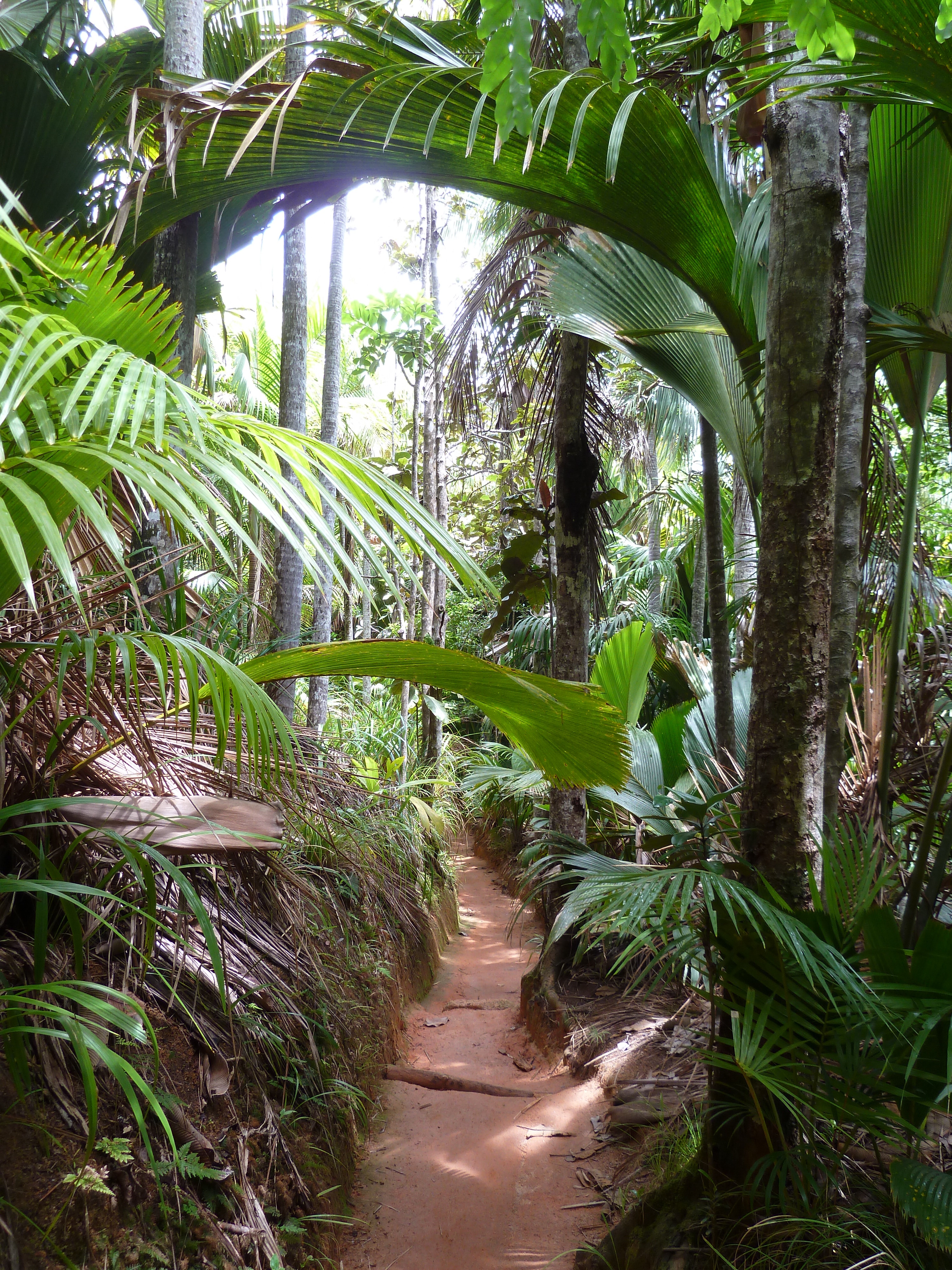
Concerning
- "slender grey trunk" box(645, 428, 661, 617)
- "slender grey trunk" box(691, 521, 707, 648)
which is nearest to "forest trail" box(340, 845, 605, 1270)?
"slender grey trunk" box(691, 521, 707, 648)

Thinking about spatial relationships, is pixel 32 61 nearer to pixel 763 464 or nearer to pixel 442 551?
pixel 442 551

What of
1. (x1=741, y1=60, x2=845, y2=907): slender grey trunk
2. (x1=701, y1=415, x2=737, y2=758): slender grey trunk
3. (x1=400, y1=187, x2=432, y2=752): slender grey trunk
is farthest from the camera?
(x1=400, y1=187, x2=432, y2=752): slender grey trunk

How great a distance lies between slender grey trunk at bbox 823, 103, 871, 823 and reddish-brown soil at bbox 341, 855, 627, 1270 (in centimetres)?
167

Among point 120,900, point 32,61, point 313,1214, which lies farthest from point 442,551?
point 32,61

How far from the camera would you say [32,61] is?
2.62m

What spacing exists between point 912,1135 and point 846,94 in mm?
2143

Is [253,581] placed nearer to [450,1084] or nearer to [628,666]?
[628,666]

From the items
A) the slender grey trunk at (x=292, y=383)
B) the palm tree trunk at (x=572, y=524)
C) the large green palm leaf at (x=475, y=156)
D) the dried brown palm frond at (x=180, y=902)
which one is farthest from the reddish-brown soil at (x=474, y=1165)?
the large green palm leaf at (x=475, y=156)

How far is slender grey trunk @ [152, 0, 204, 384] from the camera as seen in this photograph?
9.93 feet

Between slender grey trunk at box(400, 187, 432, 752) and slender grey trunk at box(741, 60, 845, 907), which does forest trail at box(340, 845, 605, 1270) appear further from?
slender grey trunk at box(400, 187, 432, 752)

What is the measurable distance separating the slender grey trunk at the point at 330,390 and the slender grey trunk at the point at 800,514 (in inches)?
115

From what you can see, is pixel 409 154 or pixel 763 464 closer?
pixel 763 464

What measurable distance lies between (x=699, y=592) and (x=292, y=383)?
4.55 meters

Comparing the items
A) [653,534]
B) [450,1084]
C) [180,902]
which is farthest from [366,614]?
[653,534]
